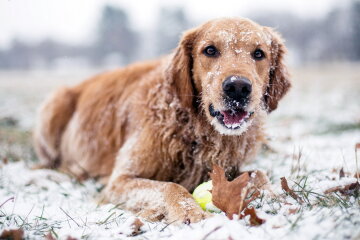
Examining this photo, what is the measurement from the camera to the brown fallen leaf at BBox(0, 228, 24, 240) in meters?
1.95

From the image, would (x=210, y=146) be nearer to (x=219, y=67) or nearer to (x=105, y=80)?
(x=219, y=67)

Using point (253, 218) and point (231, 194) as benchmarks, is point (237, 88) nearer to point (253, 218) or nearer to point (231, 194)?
point (231, 194)

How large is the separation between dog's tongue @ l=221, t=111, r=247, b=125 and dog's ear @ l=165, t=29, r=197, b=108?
0.48 m

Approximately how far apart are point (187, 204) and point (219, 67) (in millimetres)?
1197

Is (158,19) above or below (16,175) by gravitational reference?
above

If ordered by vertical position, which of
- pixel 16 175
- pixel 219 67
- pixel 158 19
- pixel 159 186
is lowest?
pixel 16 175

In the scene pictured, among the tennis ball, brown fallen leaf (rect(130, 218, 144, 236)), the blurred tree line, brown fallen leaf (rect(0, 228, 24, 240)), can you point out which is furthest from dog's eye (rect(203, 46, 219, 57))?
the blurred tree line

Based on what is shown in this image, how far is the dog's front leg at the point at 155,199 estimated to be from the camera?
2.44 meters

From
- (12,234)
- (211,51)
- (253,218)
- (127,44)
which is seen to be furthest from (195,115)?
(127,44)

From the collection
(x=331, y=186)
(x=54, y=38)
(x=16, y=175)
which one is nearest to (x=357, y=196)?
(x=331, y=186)

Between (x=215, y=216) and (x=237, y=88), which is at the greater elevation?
(x=237, y=88)

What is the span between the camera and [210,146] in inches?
128

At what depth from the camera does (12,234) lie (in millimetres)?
1963

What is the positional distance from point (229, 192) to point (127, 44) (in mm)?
61593
